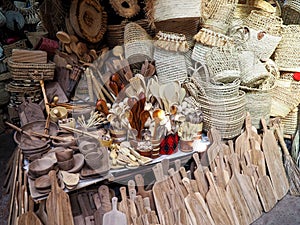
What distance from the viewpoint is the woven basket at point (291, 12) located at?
270cm

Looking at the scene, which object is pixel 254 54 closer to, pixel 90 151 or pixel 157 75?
pixel 157 75

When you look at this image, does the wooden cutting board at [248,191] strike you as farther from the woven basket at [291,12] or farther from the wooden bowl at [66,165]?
the woven basket at [291,12]

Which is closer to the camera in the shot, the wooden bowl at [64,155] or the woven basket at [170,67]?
the wooden bowl at [64,155]

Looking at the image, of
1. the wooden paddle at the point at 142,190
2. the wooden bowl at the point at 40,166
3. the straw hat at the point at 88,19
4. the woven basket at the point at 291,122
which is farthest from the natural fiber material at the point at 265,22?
the wooden bowl at the point at 40,166

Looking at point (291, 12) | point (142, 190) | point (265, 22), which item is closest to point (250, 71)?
point (265, 22)

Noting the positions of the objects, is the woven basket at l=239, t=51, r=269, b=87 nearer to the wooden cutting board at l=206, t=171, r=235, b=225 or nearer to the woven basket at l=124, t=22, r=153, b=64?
the woven basket at l=124, t=22, r=153, b=64

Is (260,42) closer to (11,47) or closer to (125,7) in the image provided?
(125,7)

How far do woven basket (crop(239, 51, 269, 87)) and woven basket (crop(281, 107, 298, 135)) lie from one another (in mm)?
491

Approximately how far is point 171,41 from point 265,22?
844 mm

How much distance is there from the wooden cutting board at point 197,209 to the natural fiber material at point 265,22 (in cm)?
141

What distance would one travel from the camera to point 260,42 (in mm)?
2533

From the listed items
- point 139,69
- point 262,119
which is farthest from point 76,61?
point 262,119

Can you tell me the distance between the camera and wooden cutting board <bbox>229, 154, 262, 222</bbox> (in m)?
2.17

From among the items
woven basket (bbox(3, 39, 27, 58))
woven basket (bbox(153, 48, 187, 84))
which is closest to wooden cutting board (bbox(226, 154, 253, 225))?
woven basket (bbox(153, 48, 187, 84))
